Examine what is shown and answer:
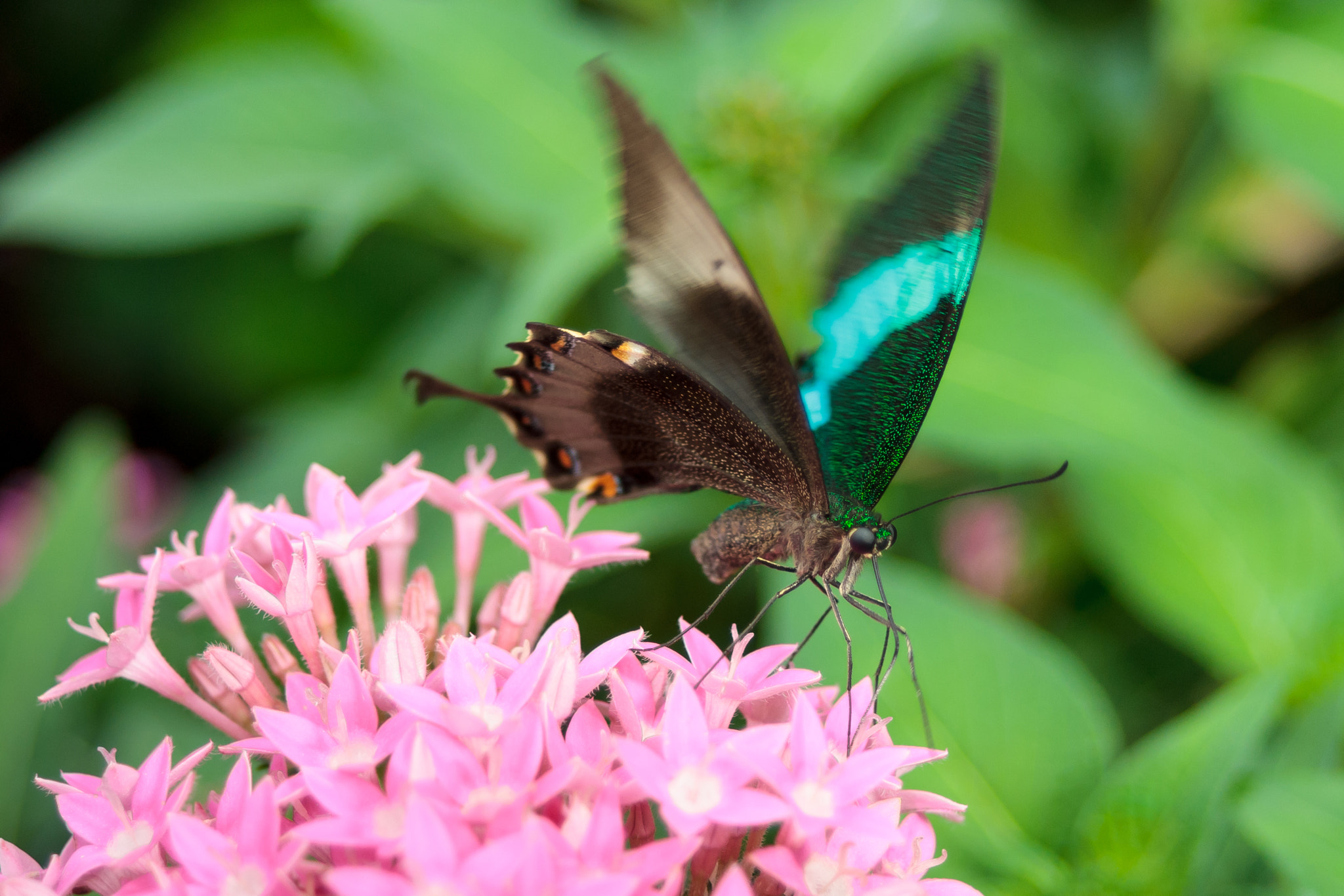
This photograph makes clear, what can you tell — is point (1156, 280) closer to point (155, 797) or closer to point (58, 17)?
point (155, 797)

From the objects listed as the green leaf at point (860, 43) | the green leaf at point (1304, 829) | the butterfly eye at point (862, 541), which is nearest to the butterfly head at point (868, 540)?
the butterfly eye at point (862, 541)

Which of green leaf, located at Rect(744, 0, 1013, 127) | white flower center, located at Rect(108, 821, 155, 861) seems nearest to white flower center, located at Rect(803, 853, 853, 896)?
white flower center, located at Rect(108, 821, 155, 861)

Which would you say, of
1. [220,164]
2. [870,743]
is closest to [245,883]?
[870,743]

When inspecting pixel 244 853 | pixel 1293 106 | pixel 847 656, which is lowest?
pixel 847 656

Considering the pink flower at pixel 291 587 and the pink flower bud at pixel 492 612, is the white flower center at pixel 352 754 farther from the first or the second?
the pink flower bud at pixel 492 612

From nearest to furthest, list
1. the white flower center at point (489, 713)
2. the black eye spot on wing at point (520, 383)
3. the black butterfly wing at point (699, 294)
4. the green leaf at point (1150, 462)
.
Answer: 1. the white flower center at point (489, 713)
2. the black butterfly wing at point (699, 294)
3. the black eye spot on wing at point (520, 383)
4. the green leaf at point (1150, 462)

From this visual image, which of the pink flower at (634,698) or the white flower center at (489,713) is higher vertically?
the white flower center at (489,713)

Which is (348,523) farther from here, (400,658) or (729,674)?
(729,674)
